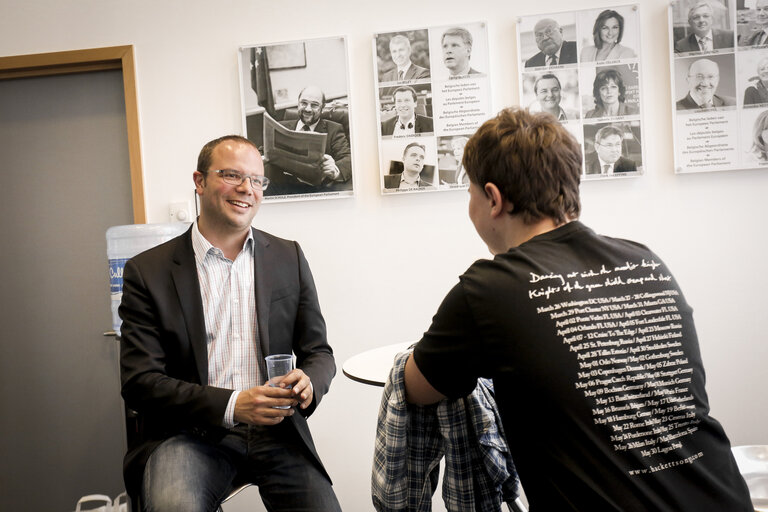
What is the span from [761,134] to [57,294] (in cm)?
335

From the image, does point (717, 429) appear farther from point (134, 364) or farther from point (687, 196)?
point (687, 196)

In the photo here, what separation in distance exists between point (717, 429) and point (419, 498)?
61 centimetres

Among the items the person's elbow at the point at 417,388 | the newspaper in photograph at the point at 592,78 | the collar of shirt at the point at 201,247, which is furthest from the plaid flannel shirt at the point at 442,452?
the newspaper in photograph at the point at 592,78

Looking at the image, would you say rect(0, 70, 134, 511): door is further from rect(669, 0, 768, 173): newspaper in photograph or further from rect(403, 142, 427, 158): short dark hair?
rect(669, 0, 768, 173): newspaper in photograph

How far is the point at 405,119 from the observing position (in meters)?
2.79

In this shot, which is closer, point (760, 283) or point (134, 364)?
point (134, 364)

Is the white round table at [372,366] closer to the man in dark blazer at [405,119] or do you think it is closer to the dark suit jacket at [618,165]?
the man in dark blazer at [405,119]

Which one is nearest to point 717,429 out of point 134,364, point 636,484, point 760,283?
point 636,484

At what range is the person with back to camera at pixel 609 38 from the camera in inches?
107

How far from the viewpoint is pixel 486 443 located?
A: 128 cm

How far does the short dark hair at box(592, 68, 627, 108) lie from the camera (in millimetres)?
2717

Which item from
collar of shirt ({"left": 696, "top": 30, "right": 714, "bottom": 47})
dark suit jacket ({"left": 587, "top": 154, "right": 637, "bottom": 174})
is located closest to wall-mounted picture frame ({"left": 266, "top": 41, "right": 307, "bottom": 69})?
dark suit jacket ({"left": 587, "top": 154, "right": 637, "bottom": 174})

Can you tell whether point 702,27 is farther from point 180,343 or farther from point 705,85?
point 180,343

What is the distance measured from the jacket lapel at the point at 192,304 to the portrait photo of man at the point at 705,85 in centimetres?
219
